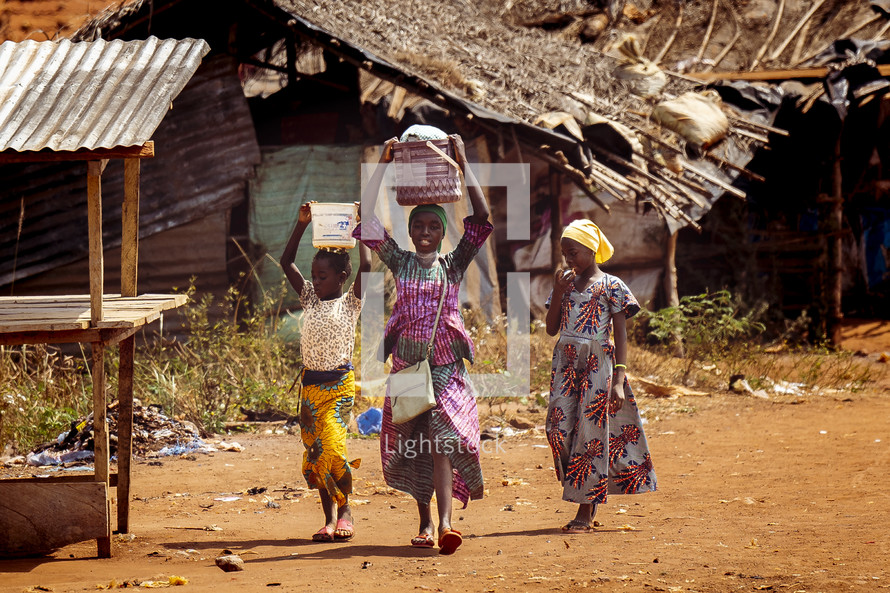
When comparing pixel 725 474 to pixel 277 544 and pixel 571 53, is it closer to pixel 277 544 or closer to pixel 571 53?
pixel 277 544

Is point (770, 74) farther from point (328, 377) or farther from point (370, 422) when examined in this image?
point (328, 377)

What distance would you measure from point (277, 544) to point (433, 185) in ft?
6.03

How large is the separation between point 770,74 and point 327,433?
33.4 feet

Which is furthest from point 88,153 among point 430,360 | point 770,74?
point 770,74

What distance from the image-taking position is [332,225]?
14.5ft

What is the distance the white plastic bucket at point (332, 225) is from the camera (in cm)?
440

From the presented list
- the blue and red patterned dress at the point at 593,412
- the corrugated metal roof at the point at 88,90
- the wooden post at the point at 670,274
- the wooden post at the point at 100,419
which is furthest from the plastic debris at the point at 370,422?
the wooden post at the point at 670,274

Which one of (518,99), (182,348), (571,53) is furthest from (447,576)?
(571,53)

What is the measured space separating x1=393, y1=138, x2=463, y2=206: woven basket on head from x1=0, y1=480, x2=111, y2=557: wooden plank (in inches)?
73.0

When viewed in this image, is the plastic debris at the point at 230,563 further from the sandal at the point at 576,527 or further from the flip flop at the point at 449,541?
the sandal at the point at 576,527

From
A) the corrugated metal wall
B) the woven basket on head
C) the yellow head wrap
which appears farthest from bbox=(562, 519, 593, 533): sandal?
the corrugated metal wall

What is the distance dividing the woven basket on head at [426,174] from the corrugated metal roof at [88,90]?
104cm

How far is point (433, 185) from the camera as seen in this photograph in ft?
13.6

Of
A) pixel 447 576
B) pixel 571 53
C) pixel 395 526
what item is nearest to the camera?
pixel 447 576
